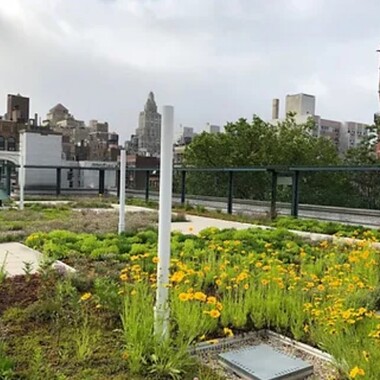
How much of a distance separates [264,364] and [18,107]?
60.7 meters

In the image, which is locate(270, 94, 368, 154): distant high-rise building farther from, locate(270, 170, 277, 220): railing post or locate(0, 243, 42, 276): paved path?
locate(0, 243, 42, 276): paved path

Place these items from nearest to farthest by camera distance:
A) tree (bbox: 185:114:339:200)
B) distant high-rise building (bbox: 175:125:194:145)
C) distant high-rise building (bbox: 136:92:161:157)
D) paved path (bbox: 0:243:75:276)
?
distant high-rise building (bbox: 136:92:161:157)
paved path (bbox: 0:243:75:276)
distant high-rise building (bbox: 175:125:194:145)
tree (bbox: 185:114:339:200)

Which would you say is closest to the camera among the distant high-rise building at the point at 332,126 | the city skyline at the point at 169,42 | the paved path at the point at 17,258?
the paved path at the point at 17,258

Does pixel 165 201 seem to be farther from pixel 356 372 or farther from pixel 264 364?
pixel 356 372

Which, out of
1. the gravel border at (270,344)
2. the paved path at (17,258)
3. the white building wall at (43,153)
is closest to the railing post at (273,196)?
the paved path at (17,258)

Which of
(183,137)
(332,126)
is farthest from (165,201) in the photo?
(332,126)

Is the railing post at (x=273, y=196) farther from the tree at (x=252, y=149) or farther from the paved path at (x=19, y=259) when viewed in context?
the tree at (x=252, y=149)

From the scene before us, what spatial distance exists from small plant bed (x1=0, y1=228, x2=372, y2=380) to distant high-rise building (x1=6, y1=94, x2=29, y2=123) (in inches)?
2225

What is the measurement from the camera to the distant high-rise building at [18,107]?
56.8 m

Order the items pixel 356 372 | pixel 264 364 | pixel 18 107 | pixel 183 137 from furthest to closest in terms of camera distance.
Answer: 1. pixel 18 107
2. pixel 183 137
3. pixel 264 364
4. pixel 356 372

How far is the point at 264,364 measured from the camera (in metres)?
2.83

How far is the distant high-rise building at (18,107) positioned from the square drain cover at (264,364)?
5810cm

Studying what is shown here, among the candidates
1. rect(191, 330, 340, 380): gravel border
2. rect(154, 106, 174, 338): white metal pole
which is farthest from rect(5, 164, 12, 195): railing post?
rect(191, 330, 340, 380): gravel border

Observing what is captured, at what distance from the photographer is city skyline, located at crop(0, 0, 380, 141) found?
7254 mm
